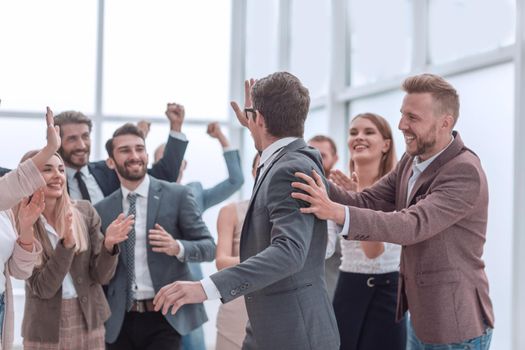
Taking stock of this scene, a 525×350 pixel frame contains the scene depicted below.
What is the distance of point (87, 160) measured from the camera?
13.1 ft

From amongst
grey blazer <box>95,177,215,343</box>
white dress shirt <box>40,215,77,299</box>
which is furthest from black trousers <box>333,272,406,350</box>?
white dress shirt <box>40,215,77,299</box>

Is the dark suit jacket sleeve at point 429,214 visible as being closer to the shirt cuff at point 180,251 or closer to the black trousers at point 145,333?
the shirt cuff at point 180,251

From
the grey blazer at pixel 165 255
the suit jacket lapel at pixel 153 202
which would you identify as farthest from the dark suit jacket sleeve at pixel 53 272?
the suit jacket lapel at pixel 153 202

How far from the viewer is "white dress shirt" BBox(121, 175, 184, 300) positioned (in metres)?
3.42

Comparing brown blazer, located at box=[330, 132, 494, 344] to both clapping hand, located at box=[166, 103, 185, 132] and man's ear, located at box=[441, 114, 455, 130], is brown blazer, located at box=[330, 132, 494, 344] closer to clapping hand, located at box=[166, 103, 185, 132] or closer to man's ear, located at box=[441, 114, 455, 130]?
man's ear, located at box=[441, 114, 455, 130]

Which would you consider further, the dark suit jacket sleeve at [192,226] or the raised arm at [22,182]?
the dark suit jacket sleeve at [192,226]

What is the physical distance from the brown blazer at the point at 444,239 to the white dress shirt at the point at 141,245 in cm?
127

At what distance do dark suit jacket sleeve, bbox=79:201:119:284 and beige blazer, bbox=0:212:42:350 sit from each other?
0.43m

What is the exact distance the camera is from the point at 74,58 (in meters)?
7.71

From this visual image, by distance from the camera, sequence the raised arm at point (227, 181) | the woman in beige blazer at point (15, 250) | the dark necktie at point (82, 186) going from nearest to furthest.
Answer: the woman in beige blazer at point (15, 250)
the dark necktie at point (82, 186)
the raised arm at point (227, 181)

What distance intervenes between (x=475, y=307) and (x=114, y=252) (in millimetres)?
1611

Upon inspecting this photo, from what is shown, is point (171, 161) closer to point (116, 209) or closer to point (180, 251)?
point (116, 209)

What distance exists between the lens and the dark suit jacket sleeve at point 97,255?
326cm

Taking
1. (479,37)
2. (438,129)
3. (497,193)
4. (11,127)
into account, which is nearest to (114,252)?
(438,129)
